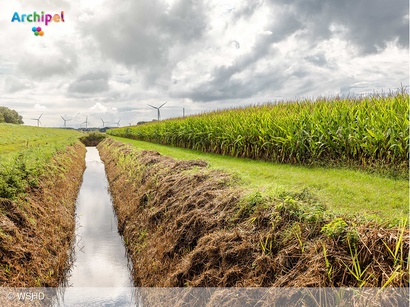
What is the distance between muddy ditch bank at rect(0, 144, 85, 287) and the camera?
21.0 feet

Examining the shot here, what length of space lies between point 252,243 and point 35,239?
5.33 metres

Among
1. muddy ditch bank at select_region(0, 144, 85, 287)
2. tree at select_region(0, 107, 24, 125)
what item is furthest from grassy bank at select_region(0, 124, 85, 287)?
tree at select_region(0, 107, 24, 125)

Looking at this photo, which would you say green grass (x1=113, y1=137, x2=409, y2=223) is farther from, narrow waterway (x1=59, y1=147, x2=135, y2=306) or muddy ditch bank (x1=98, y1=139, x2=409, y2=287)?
narrow waterway (x1=59, y1=147, x2=135, y2=306)

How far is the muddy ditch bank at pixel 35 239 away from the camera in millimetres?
6387

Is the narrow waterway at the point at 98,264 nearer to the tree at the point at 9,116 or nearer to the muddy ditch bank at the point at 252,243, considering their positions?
the muddy ditch bank at the point at 252,243

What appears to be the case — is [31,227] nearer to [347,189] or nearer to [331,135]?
[347,189]

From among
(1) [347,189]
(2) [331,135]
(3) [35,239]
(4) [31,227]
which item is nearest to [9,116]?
(4) [31,227]

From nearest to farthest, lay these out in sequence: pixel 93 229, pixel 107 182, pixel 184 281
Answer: pixel 184 281
pixel 93 229
pixel 107 182

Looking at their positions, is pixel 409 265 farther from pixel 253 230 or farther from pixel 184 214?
pixel 184 214

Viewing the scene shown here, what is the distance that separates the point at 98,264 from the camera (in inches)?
344

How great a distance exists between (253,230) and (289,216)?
57cm

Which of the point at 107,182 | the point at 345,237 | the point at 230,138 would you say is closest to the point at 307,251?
the point at 345,237

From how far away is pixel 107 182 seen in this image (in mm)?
18688

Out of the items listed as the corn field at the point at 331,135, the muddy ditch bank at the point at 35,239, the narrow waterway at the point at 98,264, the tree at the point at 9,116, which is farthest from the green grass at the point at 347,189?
the tree at the point at 9,116
